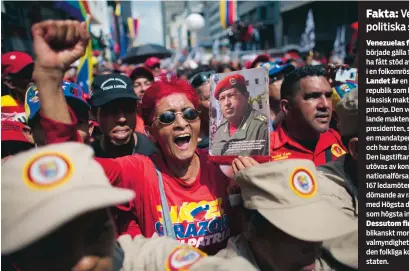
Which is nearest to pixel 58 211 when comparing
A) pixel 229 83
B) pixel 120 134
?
pixel 229 83

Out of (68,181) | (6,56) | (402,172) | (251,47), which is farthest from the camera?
(251,47)

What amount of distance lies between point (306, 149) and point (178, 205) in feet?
3.64

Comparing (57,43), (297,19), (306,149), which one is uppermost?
(297,19)

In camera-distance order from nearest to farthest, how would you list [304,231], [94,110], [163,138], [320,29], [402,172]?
[304,231] < [402,172] < [163,138] < [94,110] < [320,29]

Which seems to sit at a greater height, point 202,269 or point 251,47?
point 251,47

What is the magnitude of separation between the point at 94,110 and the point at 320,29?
30.0 meters

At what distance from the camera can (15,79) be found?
321cm

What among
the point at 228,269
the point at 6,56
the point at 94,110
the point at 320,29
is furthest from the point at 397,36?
the point at 320,29

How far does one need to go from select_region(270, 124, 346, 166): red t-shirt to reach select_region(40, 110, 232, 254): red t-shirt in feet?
2.54

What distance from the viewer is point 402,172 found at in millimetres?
1492

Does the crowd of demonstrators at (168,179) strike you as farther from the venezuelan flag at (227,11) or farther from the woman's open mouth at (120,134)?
the venezuelan flag at (227,11)

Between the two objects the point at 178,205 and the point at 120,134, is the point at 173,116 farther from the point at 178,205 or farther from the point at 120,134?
the point at 120,134

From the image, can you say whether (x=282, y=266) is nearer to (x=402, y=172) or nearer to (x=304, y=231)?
(x=304, y=231)

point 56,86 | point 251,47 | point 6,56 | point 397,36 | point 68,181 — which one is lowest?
point 68,181
